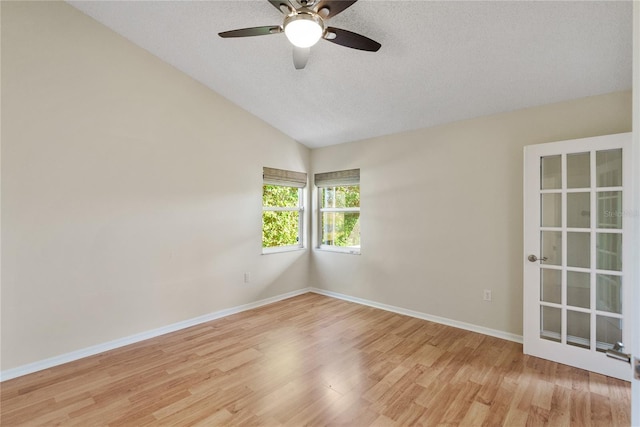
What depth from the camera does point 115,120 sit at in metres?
2.91

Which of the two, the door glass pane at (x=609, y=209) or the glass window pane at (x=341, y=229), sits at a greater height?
the door glass pane at (x=609, y=209)

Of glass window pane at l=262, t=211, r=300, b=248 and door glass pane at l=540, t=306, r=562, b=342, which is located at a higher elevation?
glass window pane at l=262, t=211, r=300, b=248

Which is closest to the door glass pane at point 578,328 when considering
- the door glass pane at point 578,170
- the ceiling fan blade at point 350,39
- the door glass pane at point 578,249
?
the door glass pane at point 578,249

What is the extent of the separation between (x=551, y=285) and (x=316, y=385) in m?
2.29

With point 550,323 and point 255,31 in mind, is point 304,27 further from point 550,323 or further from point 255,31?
point 550,323

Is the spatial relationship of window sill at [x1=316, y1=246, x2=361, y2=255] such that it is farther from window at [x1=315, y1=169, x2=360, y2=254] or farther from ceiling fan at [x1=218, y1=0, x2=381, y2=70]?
ceiling fan at [x1=218, y1=0, x2=381, y2=70]

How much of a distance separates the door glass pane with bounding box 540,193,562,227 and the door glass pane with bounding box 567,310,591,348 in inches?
31.1

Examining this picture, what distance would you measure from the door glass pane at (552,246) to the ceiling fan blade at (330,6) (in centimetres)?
256

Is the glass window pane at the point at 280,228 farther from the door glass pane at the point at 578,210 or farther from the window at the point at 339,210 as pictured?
the door glass pane at the point at 578,210

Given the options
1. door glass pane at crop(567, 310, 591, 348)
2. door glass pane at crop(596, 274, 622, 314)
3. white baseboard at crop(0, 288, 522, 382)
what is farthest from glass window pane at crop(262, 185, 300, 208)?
door glass pane at crop(596, 274, 622, 314)

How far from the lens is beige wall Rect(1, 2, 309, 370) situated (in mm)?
2422

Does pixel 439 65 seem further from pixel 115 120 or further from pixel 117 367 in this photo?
pixel 117 367

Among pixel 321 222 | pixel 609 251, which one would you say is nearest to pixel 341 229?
pixel 321 222

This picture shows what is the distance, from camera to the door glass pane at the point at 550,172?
2.66 m
